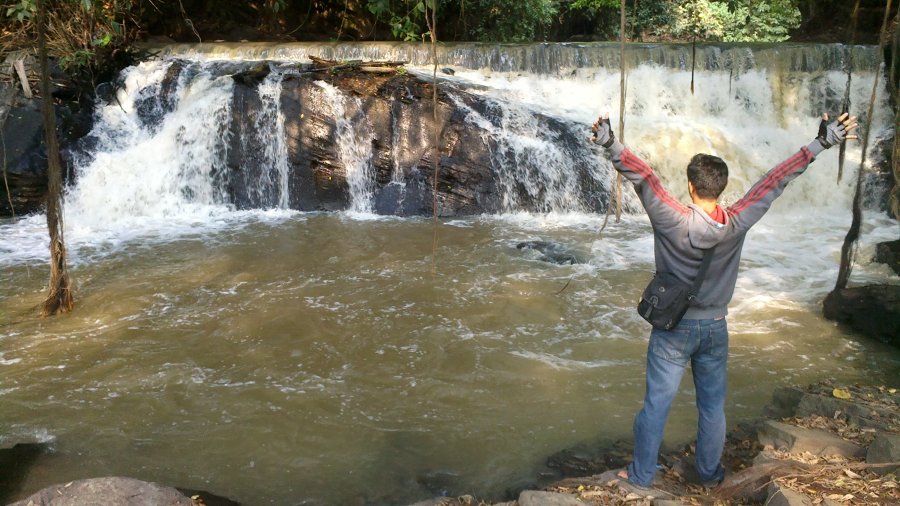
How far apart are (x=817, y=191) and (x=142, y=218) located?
10301 mm

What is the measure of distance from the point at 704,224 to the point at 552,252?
5.42 m

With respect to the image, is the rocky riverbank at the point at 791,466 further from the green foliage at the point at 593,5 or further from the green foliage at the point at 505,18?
the green foliage at the point at 593,5

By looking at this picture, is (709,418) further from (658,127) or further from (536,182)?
(658,127)

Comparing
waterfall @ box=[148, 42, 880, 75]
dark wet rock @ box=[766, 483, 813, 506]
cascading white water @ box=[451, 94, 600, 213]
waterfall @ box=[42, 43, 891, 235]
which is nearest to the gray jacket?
dark wet rock @ box=[766, 483, 813, 506]

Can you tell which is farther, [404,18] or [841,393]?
[404,18]

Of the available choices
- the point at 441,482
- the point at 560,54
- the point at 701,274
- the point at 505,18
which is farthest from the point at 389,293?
the point at 505,18

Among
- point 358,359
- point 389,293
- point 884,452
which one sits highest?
point 884,452

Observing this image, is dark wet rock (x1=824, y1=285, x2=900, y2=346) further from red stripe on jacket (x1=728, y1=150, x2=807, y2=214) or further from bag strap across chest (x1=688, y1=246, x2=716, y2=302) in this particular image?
bag strap across chest (x1=688, y1=246, x2=716, y2=302)

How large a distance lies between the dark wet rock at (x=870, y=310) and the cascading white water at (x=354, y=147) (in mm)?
6560

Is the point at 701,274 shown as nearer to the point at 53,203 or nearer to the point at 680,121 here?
the point at 53,203

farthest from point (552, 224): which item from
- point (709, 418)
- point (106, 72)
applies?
point (106, 72)

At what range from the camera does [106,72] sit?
1188 cm

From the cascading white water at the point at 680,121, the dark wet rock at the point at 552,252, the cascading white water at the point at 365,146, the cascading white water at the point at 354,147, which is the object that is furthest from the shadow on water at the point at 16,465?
the cascading white water at the point at 680,121

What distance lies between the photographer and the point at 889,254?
807cm
